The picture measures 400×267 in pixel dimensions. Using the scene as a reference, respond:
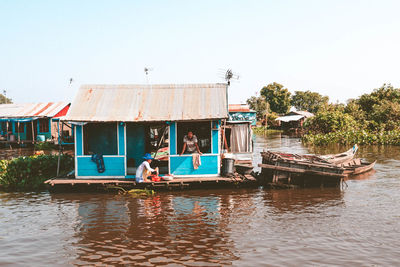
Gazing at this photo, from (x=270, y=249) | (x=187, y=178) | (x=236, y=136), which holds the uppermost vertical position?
(x=236, y=136)

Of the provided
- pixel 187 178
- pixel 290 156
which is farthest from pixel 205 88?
pixel 290 156

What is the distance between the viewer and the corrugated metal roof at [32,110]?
30188mm

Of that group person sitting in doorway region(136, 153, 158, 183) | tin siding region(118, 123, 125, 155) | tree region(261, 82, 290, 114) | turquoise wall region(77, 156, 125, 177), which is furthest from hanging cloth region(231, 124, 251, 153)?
tree region(261, 82, 290, 114)

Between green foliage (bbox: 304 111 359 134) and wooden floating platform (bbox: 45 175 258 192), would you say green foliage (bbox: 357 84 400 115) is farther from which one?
wooden floating platform (bbox: 45 175 258 192)

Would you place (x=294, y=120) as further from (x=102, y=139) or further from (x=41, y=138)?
(x=102, y=139)

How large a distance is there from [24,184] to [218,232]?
9.33 metres

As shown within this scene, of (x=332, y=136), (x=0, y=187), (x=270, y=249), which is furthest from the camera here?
(x=332, y=136)

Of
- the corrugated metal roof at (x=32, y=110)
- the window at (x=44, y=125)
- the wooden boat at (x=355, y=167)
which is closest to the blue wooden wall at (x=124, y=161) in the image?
the wooden boat at (x=355, y=167)

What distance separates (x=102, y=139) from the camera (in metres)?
14.1

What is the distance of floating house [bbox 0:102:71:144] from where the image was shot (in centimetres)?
2977

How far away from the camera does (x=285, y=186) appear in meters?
13.4

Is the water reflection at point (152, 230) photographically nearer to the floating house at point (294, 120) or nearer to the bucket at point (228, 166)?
the bucket at point (228, 166)

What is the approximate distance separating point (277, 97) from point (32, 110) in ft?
195

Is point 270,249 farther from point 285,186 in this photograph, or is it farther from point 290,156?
point 290,156
